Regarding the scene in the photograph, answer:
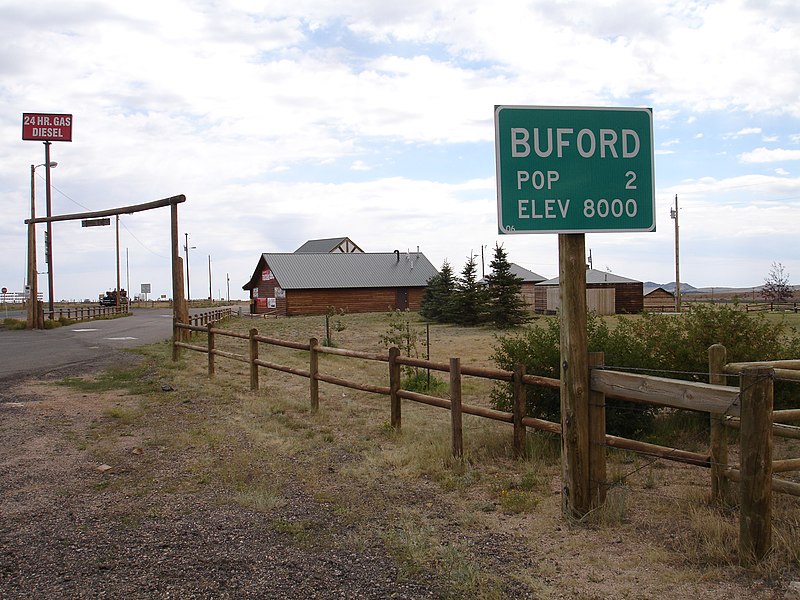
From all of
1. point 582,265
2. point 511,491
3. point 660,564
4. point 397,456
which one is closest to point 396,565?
point 660,564

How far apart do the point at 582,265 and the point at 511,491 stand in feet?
7.43

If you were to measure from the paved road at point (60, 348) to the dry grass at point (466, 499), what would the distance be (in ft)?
22.6

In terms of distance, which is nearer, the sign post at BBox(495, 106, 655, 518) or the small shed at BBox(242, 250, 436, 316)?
the sign post at BBox(495, 106, 655, 518)

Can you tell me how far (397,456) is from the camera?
25.8 ft

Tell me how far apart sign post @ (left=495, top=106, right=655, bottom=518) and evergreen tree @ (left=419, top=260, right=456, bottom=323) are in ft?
107

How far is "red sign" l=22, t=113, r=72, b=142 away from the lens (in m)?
37.1

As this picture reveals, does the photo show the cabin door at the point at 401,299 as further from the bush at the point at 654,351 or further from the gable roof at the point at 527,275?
the bush at the point at 654,351

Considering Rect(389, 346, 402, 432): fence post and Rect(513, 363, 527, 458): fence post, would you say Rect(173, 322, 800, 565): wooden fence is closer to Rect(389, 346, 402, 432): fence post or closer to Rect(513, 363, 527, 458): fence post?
Rect(513, 363, 527, 458): fence post

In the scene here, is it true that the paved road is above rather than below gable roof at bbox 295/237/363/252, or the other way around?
below

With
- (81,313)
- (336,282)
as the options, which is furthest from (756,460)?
(336,282)

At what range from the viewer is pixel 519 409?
7.49 m

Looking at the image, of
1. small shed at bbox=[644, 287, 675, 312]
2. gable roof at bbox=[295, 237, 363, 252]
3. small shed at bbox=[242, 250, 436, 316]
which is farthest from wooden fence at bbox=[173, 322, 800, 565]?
gable roof at bbox=[295, 237, 363, 252]

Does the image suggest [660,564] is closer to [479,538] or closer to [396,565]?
[479,538]

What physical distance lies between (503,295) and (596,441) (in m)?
30.0
